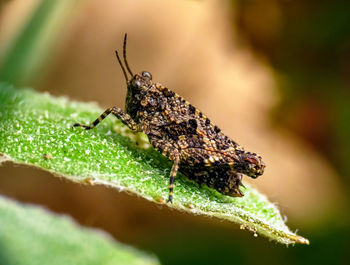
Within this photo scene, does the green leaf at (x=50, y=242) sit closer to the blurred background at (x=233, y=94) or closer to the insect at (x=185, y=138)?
the insect at (x=185, y=138)

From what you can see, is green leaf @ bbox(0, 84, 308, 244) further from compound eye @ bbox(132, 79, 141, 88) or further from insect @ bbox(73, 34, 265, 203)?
compound eye @ bbox(132, 79, 141, 88)

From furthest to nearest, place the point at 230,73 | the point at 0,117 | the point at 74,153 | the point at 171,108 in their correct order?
the point at 230,73
the point at 171,108
the point at 0,117
the point at 74,153

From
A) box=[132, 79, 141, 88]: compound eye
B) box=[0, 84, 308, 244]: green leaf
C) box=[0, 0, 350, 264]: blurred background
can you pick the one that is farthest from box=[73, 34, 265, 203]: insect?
box=[0, 0, 350, 264]: blurred background

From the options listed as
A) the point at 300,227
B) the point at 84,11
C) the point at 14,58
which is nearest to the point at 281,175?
the point at 300,227

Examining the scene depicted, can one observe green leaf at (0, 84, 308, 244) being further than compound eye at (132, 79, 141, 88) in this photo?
No

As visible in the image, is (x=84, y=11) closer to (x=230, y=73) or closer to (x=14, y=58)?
(x=230, y=73)

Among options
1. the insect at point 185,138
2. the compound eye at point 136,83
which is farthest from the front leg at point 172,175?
the compound eye at point 136,83
